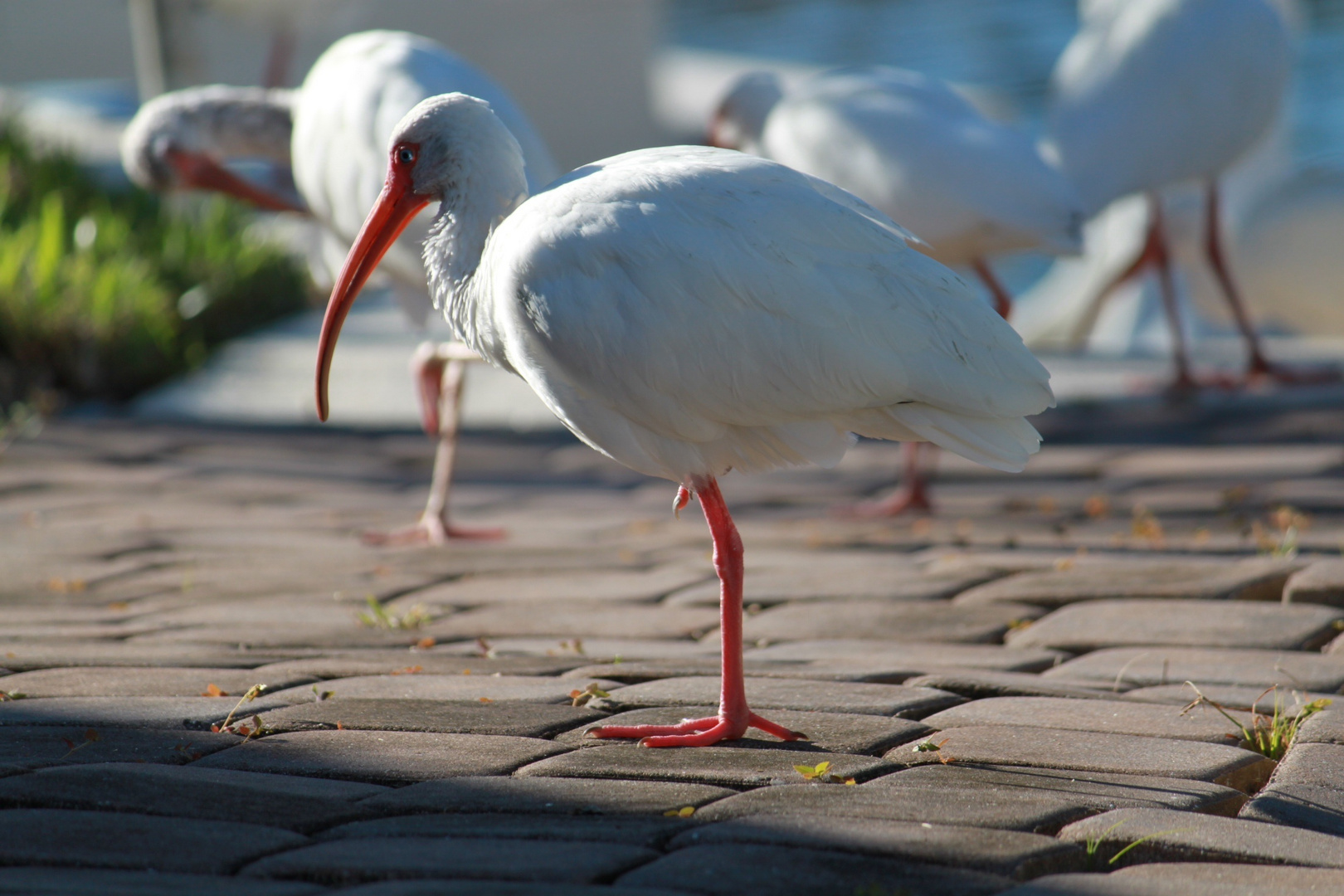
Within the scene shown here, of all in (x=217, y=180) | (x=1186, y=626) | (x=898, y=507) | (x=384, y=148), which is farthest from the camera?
(x=217, y=180)

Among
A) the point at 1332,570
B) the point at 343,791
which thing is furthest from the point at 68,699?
the point at 1332,570

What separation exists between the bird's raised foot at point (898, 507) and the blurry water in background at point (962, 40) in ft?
42.6

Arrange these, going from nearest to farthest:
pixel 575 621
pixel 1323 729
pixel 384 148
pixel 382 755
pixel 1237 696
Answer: pixel 382 755
pixel 1323 729
pixel 1237 696
pixel 575 621
pixel 384 148

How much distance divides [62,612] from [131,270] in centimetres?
486

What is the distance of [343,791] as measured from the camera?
2.15m

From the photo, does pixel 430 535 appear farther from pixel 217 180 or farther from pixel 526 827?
pixel 526 827

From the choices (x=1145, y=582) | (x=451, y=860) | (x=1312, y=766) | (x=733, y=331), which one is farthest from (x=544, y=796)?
(x=1145, y=582)

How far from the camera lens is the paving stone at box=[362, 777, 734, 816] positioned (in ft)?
6.83

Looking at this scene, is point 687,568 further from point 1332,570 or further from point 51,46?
point 51,46

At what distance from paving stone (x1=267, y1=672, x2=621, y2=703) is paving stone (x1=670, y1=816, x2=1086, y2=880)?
2.63 ft

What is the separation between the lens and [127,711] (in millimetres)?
2557

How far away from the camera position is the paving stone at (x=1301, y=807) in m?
2.12

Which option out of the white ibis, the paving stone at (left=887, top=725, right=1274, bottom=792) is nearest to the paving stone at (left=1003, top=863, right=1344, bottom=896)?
the paving stone at (left=887, top=725, right=1274, bottom=792)

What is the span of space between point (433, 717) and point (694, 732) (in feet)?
1.46
